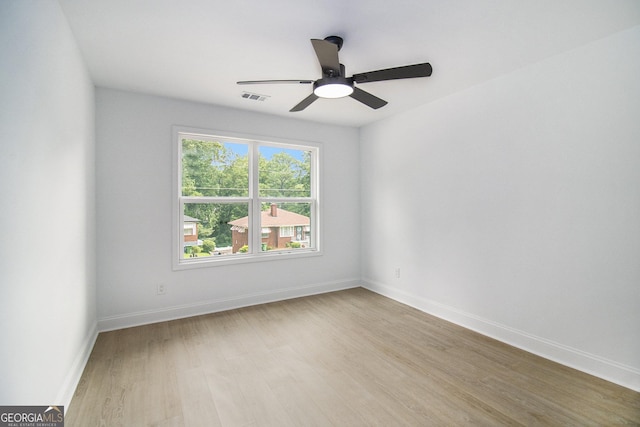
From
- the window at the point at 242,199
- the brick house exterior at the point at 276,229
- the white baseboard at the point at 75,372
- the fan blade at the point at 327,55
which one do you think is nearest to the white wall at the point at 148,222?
the window at the point at 242,199

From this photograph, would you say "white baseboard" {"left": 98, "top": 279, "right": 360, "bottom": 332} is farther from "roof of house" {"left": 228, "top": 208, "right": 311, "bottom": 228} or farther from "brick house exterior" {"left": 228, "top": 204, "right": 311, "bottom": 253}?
"roof of house" {"left": 228, "top": 208, "right": 311, "bottom": 228}

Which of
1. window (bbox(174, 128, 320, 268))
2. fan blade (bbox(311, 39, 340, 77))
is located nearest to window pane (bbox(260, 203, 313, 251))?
window (bbox(174, 128, 320, 268))

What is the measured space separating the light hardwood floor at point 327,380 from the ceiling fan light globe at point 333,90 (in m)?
2.28

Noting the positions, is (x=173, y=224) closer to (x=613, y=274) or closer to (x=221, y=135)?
→ (x=221, y=135)

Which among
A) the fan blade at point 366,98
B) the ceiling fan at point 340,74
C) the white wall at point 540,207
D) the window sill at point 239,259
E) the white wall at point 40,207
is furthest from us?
the window sill at point 239,259

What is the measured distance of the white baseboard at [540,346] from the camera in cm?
223

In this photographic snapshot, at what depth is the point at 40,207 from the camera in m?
1.62

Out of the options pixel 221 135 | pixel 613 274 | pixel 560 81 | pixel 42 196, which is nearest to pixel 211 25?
pixel 42 196

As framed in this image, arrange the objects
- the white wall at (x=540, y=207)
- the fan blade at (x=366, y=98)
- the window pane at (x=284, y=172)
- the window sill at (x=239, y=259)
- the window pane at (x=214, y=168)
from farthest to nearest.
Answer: the window pane at (x=284, y=172) < the window pane at (x=214, y=168) < the window sill at (x=239, y=259) < the fan blade at (x=366, y=98) < the white wall at (x=540, y=207)

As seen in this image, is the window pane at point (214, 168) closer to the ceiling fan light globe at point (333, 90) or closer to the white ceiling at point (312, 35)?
the white ceiling at point (312, 35)

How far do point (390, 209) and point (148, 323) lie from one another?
3.38m

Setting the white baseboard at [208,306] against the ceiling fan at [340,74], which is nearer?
the ceiling fan at [340,74]

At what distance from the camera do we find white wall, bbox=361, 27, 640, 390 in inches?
88.0

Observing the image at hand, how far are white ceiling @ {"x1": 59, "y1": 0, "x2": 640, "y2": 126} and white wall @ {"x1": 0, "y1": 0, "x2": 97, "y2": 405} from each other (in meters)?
0.37
